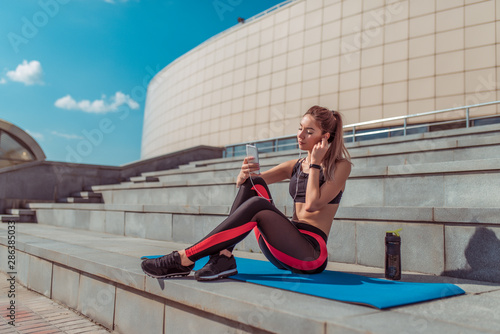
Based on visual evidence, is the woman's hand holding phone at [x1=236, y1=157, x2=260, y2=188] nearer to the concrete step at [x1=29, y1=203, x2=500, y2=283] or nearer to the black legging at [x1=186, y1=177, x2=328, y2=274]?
the black legging at [x1=186, y1=177, x2=328, y2=274]

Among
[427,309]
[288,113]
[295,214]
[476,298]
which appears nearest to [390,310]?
[427,309]

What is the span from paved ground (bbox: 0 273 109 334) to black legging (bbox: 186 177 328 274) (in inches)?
61.0

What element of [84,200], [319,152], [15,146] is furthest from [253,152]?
[15,146]

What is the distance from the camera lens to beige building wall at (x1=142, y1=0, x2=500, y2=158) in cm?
1656

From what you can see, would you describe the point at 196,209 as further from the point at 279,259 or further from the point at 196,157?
the point at 196,157

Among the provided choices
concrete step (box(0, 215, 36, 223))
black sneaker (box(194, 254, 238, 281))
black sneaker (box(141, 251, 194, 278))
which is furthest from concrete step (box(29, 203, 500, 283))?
concrete step (box(0, 215, 36, 223))

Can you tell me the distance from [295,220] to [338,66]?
18.0 metres

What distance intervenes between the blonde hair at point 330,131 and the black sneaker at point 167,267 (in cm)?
149

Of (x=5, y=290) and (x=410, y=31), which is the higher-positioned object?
→ (x=410, y=31)

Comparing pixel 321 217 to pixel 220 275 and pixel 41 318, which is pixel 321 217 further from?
pixel 41 318

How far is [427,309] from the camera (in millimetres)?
2412

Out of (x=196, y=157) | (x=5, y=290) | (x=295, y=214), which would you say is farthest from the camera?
(x=196, y=157)

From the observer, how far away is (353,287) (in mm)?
2908

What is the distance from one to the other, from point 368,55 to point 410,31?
82.8 inches
